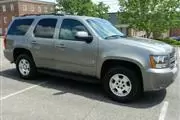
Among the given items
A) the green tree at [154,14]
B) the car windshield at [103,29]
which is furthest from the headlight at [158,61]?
the green tree at [154,14]

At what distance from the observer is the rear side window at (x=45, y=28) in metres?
6.51

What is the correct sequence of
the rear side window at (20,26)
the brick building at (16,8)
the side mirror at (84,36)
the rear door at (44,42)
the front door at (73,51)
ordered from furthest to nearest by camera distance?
the brick building at (16,8), the rear side window at (20,26), the rear door at (44,42), the front door at (73,51), the side mirror at (84,36)

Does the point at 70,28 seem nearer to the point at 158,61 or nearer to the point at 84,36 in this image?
the point at 84,36

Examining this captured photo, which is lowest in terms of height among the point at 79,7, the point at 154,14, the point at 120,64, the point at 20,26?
A: the point at 120,64

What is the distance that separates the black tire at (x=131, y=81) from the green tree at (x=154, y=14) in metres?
22.9

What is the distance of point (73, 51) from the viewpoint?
596 cm

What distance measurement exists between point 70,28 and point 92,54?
3.28ft

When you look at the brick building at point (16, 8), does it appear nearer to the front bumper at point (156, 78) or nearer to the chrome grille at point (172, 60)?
the chrome grille at point (172, 60)

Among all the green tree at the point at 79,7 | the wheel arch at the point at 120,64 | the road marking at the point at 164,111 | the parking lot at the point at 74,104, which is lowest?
the road marking at the point at 164,111

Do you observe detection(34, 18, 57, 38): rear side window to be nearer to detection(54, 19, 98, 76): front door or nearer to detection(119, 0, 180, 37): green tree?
detection(54, 19, 98, 76): front door

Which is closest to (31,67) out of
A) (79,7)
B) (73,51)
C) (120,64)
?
(73,51)

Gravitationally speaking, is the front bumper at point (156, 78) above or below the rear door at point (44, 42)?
below

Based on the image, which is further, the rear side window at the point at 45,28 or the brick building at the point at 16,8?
the brick building at the point at 16,8

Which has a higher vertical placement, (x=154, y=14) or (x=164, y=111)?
(x=154, y=14)
